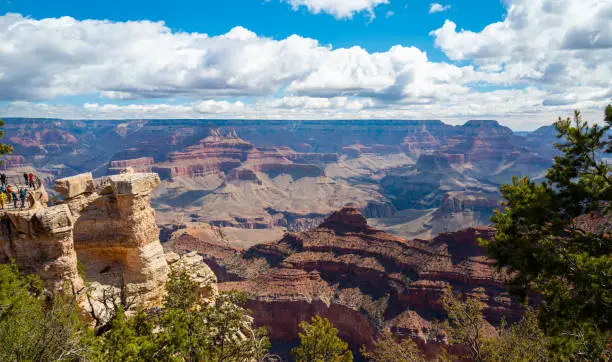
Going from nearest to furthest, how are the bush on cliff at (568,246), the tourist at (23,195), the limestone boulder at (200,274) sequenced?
the bush on cliff at (568,246) < the tourist at (23,195) < the limestone boulder at (200,274)

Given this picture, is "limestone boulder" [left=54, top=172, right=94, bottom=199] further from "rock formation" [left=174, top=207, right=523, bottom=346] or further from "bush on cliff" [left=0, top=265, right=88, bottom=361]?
"rock formation" [left=174, top=207, right=523, bottom=346]

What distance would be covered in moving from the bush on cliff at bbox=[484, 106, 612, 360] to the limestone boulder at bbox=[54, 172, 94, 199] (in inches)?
1089

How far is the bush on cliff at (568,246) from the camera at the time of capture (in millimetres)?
14312

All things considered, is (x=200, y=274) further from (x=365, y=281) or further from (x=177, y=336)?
(x=365, y=281)

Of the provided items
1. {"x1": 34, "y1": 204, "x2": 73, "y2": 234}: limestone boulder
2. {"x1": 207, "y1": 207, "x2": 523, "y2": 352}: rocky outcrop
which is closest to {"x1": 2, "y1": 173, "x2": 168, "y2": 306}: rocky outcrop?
{"x1": 34, "y1": 204, "x2": 73, "y2": 234}: limestone boulder

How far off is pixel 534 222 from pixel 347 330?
195 ft

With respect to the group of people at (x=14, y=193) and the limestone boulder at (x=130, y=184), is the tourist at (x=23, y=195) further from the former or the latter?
the limestone boulder at (x=130, y=184)

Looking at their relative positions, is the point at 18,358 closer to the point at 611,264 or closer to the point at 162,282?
the point at 162,282

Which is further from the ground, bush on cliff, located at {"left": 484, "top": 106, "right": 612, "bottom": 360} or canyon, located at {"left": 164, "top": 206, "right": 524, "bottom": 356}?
bush on cliff, located at {"left": 484, "top": 106, "right": 612, "bottom": 360}

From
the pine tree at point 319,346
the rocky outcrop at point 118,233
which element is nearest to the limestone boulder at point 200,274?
the rocky outcrop at point 118,233

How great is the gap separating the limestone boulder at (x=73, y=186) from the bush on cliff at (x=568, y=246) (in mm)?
27664

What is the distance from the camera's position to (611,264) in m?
14.0

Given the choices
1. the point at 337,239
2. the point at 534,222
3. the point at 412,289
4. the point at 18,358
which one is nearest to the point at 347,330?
the point at 412,289

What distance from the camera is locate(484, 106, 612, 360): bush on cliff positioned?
14312mm
